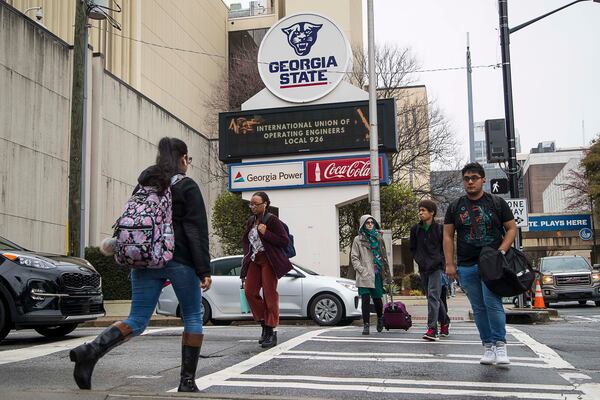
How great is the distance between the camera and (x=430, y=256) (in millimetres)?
9148

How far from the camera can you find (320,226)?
21.1 meters

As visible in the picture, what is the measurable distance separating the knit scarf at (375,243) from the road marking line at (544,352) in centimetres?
207

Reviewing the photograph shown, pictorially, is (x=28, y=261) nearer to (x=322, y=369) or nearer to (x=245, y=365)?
(x=245, y=365)

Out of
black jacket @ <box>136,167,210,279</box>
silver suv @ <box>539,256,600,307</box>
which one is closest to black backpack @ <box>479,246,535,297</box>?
black jacket @ <box>136,167,210,279</box>

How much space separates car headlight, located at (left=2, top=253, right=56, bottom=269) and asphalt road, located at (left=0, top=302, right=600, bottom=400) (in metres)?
0.96

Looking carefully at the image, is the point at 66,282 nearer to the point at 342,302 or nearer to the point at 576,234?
the point at 342,302

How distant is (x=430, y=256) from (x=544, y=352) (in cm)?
208

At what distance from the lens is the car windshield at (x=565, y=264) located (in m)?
23.0

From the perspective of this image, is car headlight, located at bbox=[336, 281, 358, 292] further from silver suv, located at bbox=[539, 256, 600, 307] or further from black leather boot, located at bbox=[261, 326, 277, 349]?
silver suv, located at bbox=[539, 256, 600, 307]

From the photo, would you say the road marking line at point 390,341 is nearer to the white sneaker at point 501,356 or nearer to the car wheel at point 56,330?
the white sneaker at point 501,356

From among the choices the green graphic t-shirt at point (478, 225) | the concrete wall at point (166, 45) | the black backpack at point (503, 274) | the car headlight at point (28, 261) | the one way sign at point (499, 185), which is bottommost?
the black backpack at point (503, 274)

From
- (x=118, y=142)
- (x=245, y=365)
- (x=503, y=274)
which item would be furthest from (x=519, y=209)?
(x=118, y=142)

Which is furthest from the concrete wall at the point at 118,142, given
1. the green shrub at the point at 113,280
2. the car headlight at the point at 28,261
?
the car headlight at the point at 28,261

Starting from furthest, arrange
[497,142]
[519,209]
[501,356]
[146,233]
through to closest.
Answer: [497,142] < [519,209] < [501,356] < [146,233]
